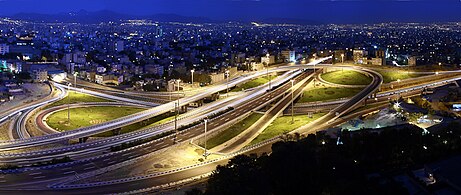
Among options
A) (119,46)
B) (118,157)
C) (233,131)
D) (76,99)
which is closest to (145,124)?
(233,131)

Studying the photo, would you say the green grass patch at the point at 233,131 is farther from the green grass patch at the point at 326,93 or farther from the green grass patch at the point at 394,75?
the green grass patch at the point at 394,75

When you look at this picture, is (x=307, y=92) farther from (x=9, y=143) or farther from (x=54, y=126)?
(x=9, y=143)

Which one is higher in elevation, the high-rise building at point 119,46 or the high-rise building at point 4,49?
the high-rise building at point 119,46

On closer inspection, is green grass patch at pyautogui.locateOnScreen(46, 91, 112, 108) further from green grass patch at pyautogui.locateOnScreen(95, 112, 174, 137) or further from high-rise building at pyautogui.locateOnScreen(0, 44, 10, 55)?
high-rise building at pyautogui.locateOnScreen(0, 44, 10, 55)

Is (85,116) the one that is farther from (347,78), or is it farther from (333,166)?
(347,78)

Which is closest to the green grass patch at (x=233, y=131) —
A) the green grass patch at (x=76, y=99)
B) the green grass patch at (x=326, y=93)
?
the green grass patch at (x=326, y=93)
